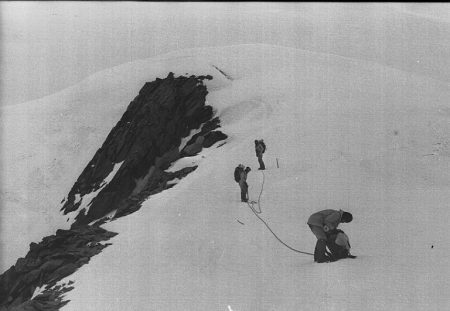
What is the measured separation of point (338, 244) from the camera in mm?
11039

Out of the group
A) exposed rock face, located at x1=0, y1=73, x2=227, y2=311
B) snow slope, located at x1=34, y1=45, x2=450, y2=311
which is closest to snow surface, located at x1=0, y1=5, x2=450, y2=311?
snow slope, located at x1=34, y1=45, x2=450, y2=311

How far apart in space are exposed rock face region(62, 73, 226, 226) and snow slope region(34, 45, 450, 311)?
5.37 ft

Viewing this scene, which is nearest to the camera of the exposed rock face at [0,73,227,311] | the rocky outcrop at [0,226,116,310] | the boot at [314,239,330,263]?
the boot at [314,239,330,263]

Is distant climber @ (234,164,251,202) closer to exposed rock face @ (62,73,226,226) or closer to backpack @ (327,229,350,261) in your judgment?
backpack @ (327,229,350,261)

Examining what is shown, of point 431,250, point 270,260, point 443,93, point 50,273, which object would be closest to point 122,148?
point 50,273

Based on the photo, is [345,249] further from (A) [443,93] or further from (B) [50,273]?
(A) [443,93]

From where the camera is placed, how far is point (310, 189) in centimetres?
1702

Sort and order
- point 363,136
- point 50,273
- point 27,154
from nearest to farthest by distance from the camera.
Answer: point 50,273 < point 363,136 < point 27,154

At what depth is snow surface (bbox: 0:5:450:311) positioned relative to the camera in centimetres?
1098

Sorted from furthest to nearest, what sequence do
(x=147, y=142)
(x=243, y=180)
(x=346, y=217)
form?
(x=147, y=142) < (x=243, y=180) < (x=346, y=217)

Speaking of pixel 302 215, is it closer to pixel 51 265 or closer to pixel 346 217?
pixel 346 217

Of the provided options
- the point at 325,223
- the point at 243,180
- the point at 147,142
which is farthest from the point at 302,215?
the point at 147,142

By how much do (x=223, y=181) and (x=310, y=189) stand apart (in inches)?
127

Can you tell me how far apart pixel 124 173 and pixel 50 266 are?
413 inches
